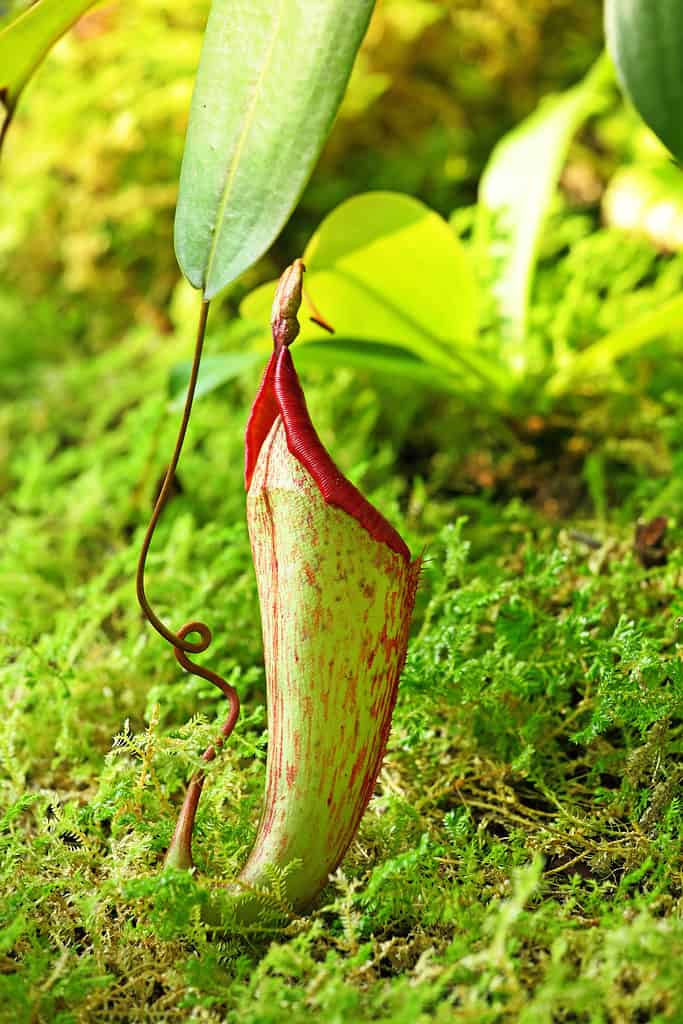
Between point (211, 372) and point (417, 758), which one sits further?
point (211, 372)

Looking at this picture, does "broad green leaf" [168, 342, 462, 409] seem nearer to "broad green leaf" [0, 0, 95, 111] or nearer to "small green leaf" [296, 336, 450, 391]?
"small green leaf" [296, 336, 450, 391]


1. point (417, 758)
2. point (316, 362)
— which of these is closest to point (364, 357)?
point (316, 362)

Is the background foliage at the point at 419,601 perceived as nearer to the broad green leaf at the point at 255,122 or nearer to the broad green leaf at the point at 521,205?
the broad green leaf at the point at 521,205

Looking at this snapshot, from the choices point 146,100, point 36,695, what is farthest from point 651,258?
point 36,695

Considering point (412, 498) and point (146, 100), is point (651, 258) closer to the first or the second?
point (412, 498)

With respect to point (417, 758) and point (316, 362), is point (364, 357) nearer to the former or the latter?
point (316, 362)
